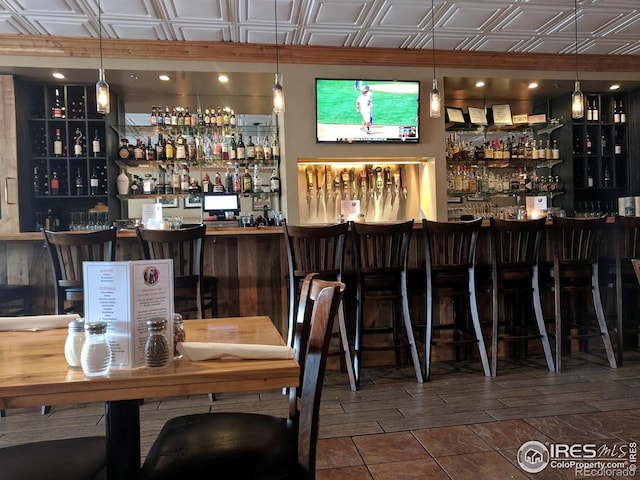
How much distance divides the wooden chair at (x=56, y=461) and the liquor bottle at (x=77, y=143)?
4842 millimetres

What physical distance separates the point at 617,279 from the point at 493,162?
295 centimetres

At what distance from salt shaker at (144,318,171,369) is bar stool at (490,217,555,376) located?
2601mm

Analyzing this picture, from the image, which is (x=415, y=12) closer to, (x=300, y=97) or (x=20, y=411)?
(x=300, y=97)

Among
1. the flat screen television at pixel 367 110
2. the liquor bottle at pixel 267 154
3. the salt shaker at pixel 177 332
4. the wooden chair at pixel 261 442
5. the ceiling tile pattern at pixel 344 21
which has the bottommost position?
the wooden chair at pixel 261 442

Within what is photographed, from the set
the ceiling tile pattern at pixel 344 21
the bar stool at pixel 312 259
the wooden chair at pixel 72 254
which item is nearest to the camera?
the wooden chair at pixel 72 254

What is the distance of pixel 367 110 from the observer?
16.6 ft

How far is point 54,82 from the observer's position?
16.9 ft

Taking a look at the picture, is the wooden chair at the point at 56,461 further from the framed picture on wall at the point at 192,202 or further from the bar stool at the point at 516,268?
the framed picture on wall at the point at 192,202

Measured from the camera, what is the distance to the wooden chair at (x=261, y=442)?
1.03 m

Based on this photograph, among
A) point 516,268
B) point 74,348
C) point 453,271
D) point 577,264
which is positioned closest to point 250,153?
point 453,271

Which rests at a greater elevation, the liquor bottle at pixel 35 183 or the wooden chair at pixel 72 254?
the liquor bottle at pixel 35 183

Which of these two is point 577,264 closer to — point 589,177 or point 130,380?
point 130,380

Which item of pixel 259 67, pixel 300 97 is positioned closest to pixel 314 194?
pixel 300 97

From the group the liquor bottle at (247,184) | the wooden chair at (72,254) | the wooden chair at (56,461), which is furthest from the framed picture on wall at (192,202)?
the wooden chair at (56,461)
